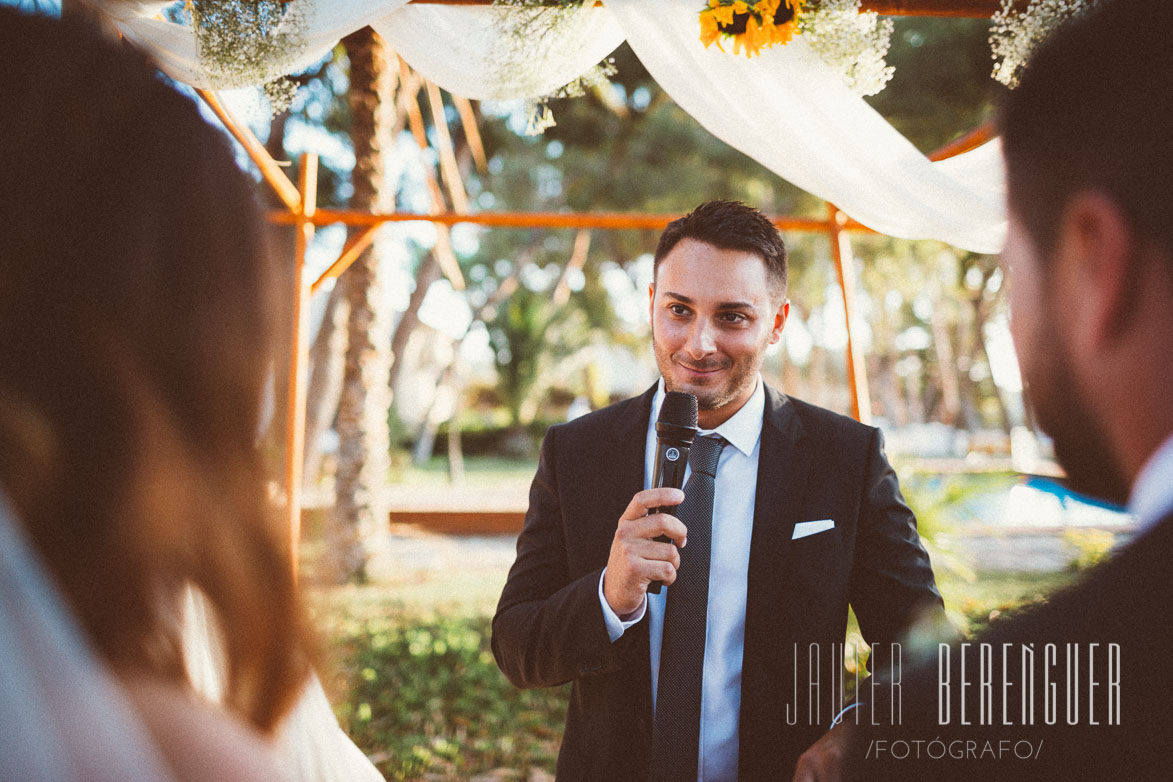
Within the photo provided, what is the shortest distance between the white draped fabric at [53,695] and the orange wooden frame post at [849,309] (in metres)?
3.67

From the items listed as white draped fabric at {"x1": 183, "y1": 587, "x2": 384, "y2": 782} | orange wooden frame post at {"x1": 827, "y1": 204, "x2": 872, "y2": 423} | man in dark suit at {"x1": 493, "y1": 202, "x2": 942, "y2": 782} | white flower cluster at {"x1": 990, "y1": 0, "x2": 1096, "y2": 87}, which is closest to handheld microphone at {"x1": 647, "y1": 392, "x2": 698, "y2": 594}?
man in dark suit at {"x1": 493, "y1": 202, "x2": 942, "y2": 782}

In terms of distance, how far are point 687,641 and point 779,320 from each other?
4.14 ft

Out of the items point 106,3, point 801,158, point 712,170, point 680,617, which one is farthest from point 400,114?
point 680,617

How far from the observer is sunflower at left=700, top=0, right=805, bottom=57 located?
2.38m

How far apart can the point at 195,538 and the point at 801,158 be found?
2909mm

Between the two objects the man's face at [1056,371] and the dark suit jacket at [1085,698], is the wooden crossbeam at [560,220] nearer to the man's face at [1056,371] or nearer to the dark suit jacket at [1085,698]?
the man's face at [1056,371]

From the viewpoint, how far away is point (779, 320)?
2578 mm

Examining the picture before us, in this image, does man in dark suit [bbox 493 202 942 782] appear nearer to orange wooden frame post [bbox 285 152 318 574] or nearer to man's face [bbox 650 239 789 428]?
man's face [bbox 650 239 789 428]

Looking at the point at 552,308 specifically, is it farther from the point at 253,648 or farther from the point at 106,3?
the point at 253,648

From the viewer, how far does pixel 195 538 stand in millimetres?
745

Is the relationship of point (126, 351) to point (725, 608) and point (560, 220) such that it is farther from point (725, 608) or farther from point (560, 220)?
point (560, 220)

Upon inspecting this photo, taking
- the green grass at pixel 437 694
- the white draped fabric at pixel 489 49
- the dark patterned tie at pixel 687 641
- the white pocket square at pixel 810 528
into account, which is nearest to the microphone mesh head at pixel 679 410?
the dark patterned tie at pixel 687 641

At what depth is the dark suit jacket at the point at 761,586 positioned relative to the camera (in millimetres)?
1959

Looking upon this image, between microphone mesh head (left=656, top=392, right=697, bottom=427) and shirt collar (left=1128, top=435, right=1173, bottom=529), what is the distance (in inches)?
41.6
